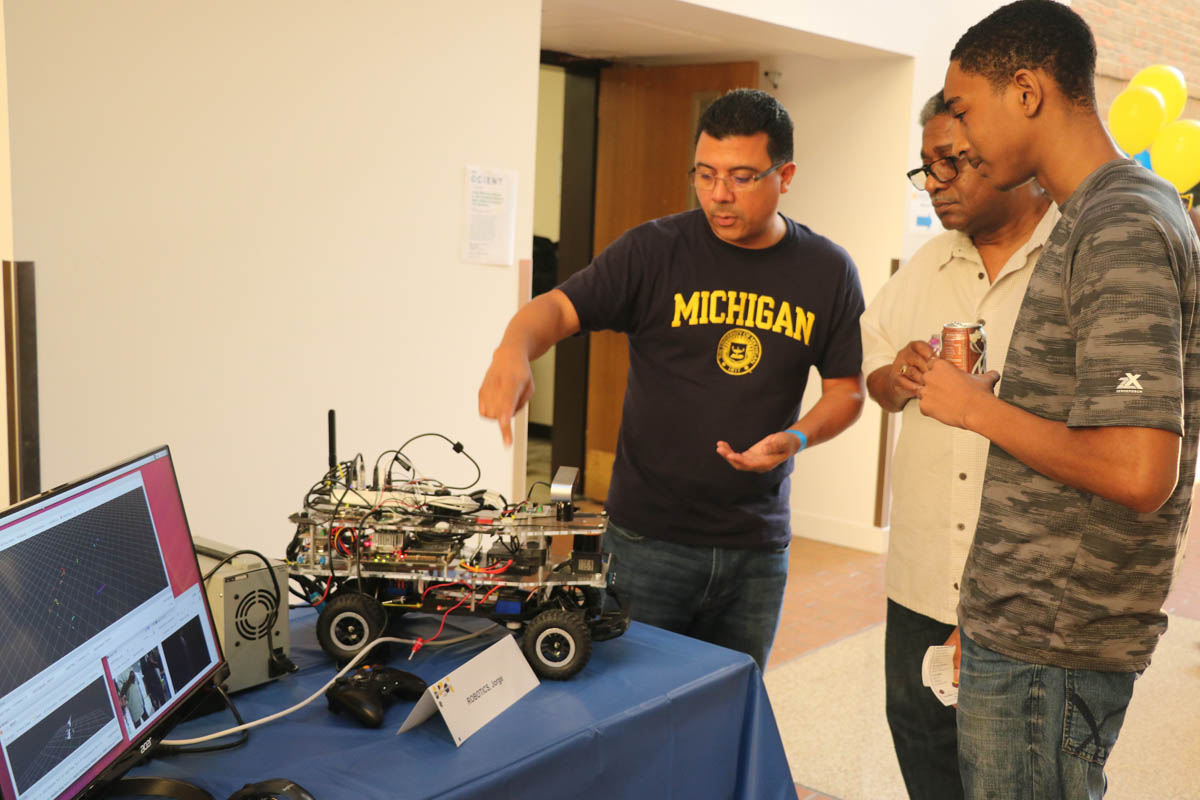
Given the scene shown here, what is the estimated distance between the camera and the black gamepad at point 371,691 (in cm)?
137

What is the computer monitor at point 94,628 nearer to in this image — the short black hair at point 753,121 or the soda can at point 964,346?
the soda can at point 964,346

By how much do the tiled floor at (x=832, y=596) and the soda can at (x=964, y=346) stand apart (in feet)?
8.15

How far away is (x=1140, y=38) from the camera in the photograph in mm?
7195

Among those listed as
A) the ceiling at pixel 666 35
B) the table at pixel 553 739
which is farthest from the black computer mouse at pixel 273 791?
the ceiling at pixel 666 35

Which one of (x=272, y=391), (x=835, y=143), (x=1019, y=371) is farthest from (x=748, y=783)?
(x=835, y=143)

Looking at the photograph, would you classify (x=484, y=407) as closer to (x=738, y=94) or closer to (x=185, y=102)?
(x=738, y=94)

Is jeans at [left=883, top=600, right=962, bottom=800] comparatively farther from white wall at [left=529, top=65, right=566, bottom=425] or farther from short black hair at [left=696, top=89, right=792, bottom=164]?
white wall at [left=529, top=65, right=566, bottom=425]

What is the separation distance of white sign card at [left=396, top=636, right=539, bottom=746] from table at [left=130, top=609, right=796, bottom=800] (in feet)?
0.05

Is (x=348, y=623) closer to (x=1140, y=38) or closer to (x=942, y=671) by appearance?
(x=942, y=671)

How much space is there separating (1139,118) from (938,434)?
3.12 metres

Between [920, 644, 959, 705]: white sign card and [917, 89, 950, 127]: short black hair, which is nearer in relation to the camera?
[920, 644, 959, 705]: white sign card

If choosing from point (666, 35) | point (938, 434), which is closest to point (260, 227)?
point (938, 434)

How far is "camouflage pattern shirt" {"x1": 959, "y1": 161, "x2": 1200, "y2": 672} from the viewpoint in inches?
44.8

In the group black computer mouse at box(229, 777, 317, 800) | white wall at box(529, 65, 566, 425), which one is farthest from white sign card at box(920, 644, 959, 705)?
white wall at box(529, 65, 566, 425)
